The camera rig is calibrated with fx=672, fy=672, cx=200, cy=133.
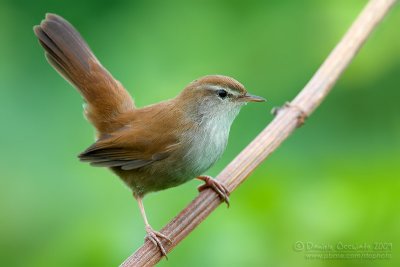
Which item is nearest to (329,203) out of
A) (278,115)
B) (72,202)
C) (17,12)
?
(278,115)

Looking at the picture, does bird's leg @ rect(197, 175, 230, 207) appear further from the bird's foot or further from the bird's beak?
the bird's beak

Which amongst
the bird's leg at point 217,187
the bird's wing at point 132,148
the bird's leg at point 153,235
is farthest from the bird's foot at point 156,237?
the bird's wing at point 132,148

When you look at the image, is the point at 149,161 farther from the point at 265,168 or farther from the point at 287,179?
the point at 287,179

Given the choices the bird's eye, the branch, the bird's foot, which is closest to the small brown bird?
the bird's eye

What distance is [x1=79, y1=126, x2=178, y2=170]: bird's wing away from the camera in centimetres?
342

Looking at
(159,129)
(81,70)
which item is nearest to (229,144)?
(159,129)

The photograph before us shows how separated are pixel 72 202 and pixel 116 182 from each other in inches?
18.6

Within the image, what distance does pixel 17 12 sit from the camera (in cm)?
393

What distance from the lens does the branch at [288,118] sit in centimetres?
293

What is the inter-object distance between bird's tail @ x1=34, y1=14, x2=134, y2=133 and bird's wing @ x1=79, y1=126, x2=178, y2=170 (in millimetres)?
207

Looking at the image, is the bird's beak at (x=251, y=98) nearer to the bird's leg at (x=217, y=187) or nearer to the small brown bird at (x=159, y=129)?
the small brown bird at (x=159, y=129)

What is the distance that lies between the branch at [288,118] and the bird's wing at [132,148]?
423mm

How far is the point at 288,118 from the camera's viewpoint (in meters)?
3.08

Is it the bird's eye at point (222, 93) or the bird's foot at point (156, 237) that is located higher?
the bird's eye at point (222, 93)
